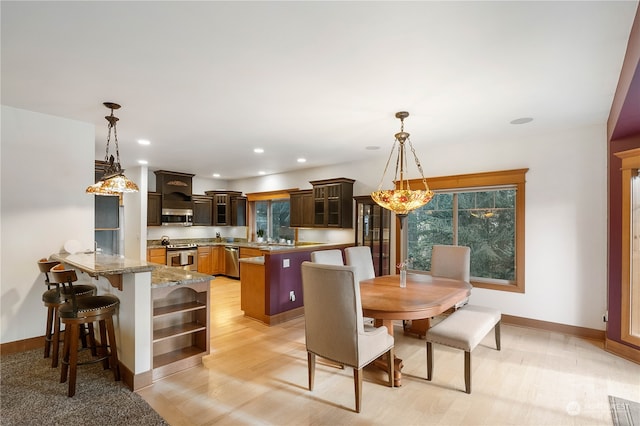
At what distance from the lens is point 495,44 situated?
201 cm

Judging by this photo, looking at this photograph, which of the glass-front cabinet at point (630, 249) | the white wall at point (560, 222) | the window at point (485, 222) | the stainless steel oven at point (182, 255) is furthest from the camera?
the stainless steel oven at point (182, 255)

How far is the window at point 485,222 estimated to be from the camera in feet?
13.8

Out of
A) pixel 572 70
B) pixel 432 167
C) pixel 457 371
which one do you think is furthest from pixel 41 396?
pixel 432 167

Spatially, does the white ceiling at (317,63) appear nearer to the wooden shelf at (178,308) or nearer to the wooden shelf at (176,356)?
the wooden shelf at (178,308)

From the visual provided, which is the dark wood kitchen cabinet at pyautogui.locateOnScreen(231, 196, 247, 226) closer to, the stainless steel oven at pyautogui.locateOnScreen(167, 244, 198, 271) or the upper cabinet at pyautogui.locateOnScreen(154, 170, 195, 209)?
the upper cabinet at pyautogui.locateOnScreen(154, 170, 195, 209)

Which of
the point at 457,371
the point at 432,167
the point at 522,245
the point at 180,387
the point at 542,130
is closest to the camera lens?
the point at 180,387

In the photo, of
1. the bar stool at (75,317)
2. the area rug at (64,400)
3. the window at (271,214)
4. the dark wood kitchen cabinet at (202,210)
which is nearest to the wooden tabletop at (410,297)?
the area rug at (64,400)

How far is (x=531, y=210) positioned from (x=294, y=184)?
4554mm

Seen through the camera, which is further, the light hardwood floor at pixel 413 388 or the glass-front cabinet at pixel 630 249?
the glass-front cabinet at pixel 630 249

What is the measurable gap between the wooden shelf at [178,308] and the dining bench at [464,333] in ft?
7.13

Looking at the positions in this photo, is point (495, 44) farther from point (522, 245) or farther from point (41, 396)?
point (41, 396)

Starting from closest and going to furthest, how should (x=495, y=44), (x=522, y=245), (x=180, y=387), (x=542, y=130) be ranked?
1. (x=495, y=44)
2. (x=180, y=387)
3. (x=542, y=130)
4. (x=522, y=245)

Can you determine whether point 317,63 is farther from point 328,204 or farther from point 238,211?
point 238,211

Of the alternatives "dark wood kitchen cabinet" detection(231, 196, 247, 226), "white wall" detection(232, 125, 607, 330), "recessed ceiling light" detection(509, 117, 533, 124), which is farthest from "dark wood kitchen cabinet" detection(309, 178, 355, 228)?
"dark wood kitchen cabinet" detection(231, 196, 247, 226)
